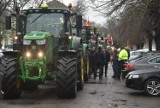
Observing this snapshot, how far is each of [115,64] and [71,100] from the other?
1001cm

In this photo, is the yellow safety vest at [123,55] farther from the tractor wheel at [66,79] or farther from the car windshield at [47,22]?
the tractor wheel at [66,79]

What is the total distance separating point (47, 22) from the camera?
1365 centimetres

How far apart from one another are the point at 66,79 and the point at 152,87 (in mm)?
3292

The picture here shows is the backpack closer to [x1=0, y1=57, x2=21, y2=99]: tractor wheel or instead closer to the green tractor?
the green tractor

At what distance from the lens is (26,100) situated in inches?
484

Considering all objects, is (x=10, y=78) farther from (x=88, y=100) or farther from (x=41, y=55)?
(x=88, y=100)

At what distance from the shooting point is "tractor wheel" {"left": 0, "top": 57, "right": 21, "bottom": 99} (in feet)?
40.1

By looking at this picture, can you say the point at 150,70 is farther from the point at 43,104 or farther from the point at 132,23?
the point at 132,23

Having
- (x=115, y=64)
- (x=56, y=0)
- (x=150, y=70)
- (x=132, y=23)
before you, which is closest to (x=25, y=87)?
(x=150, y=70)

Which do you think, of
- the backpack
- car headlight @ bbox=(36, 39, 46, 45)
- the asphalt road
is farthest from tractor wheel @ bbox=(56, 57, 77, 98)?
the backpack

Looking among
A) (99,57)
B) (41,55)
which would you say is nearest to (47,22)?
(41,55)

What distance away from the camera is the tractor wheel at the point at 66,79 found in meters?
12.1

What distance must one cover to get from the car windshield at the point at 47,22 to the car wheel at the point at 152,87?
11.3ft

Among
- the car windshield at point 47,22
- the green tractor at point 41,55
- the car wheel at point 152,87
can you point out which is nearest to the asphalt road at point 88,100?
the car wheel at point 152,87
